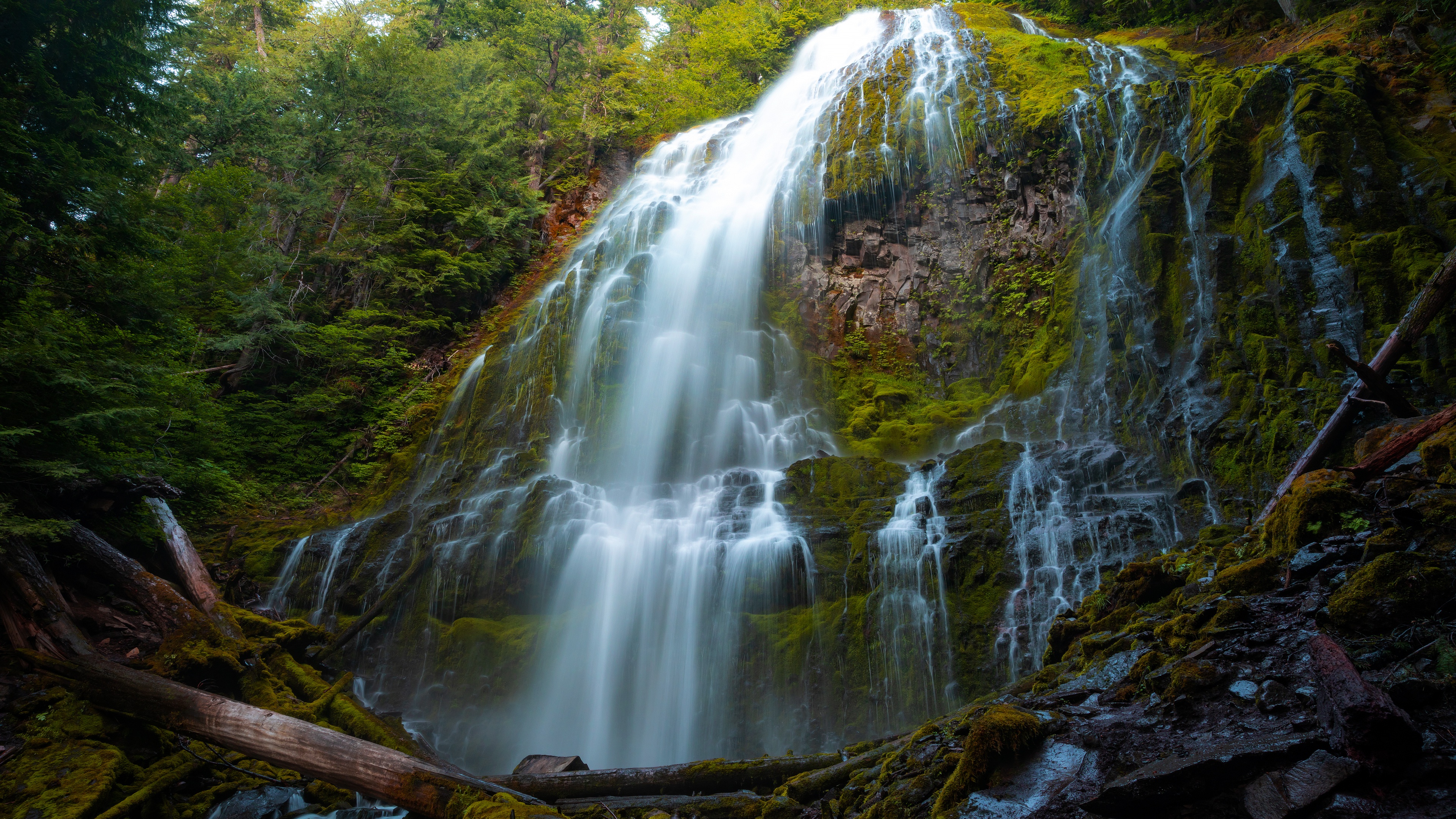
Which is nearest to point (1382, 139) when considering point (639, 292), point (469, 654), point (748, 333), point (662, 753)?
point (748, 333)

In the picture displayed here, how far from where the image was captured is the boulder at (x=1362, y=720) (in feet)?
6.33

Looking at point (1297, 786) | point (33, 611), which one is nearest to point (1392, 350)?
point (1297, 786)

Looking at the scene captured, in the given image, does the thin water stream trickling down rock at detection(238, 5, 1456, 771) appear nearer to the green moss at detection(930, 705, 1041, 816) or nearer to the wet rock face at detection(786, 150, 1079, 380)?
the wet rock face at detection(786, 150, 1079, 380)

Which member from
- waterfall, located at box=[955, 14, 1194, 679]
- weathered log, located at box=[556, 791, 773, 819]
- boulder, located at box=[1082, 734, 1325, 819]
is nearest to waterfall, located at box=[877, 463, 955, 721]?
waterfall, located at box=[955, 14, 1194, 679]

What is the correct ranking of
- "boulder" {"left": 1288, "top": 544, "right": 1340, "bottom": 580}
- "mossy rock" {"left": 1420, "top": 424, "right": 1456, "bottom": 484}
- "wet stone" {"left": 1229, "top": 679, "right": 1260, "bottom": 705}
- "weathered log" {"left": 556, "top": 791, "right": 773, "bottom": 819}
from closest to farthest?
"wet stone" {"left": 1229, "top": 679, "right": 1260, "bottom": 705} → "boulder" {"left": 1288, "top": 544, "right": 1340, "bottom": 580} → "mossy rock" {"left": 1420, "top": 424, "right": 1456, "bottom": 484} → "weathered log" {"left": 556, "top": 791, "right": 773, "bottom": 819}

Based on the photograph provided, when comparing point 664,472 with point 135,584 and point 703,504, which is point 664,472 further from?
point 135,584

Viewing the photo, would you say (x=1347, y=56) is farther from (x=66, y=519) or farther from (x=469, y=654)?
(x=66, y=519)

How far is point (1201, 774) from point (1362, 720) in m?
0.49

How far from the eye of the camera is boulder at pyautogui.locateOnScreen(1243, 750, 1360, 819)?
1.95 m

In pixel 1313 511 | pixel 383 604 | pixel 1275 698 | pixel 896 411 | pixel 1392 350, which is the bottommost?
pixel 1275 698

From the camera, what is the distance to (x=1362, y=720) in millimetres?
2002

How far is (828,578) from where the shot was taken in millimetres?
8258

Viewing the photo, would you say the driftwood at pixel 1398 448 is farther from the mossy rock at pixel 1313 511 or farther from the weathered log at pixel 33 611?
the weathered log at pixel 33 611

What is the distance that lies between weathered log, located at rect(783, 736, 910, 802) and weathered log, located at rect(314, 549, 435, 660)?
23.4 ft
